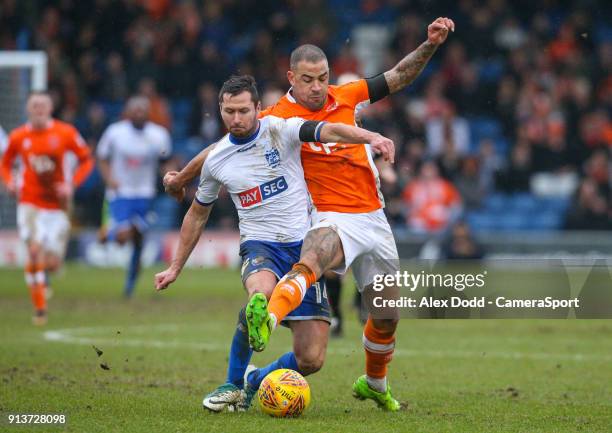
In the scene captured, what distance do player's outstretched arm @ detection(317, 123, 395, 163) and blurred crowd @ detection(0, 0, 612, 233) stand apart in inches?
589

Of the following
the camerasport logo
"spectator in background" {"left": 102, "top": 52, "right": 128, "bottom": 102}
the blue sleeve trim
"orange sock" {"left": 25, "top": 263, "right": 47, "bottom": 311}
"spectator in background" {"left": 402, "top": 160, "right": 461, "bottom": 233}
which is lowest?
"orange sock" {"left": 25, "top": 263, "right": 47, "bottom": 311}

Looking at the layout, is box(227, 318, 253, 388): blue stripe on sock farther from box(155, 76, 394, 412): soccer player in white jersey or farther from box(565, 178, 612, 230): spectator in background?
box(565, 178, 612, 230): spectator in background

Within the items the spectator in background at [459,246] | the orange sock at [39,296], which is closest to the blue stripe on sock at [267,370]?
the orange sock at [39,296]

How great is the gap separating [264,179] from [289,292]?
3.00 feet

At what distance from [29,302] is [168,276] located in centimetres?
892

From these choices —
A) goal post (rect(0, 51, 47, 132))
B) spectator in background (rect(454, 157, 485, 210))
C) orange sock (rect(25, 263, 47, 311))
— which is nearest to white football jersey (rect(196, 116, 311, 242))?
orange sock (rect(25, 263, 47, 311))

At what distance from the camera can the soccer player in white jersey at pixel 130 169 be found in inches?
660

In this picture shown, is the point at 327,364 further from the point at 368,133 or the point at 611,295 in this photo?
the point at 368,133

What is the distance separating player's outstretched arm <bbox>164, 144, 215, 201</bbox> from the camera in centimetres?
758

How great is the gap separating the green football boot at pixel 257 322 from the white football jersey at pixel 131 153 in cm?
1052

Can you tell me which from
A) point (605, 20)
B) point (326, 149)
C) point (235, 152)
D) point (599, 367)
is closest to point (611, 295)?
point (599, 367)

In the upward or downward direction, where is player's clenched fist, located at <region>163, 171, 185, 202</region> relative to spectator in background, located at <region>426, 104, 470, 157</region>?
downward

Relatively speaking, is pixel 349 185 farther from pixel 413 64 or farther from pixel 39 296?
pixel 39 296

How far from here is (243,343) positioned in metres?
7.46
